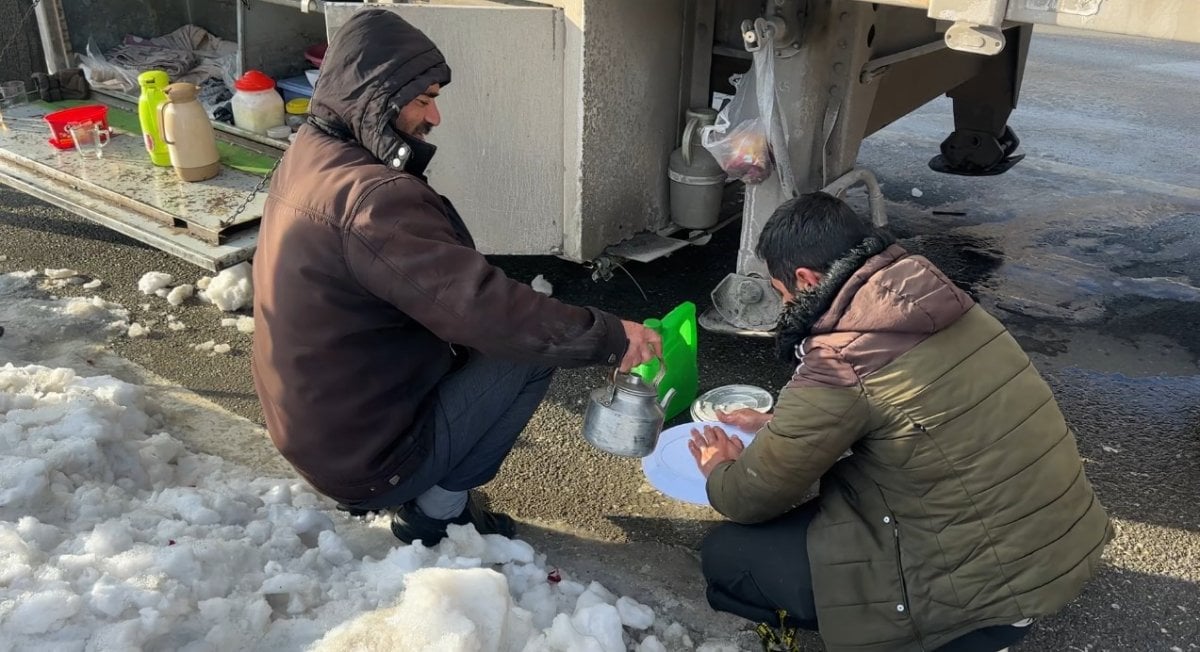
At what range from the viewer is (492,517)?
8.76ft

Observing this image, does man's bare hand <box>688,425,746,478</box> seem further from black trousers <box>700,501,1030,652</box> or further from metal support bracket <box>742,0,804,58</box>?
metal support bracket <box>742,0,804,58</box>

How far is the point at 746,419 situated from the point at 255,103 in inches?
133

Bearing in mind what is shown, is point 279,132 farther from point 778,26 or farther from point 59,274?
point 778,26

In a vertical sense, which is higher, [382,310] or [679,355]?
[382,310]

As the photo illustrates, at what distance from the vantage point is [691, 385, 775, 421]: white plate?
3.14 metres

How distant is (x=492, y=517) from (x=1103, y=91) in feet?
25.3

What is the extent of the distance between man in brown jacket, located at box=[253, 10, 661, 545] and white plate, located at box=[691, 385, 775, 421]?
85 cm

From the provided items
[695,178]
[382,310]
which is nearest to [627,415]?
[382,310]

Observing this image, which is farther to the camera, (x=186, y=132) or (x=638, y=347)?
(x=186, y=132)

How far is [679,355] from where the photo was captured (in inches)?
126

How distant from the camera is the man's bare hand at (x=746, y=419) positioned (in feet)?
8.94

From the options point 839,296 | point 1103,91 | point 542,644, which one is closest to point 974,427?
point 839,296

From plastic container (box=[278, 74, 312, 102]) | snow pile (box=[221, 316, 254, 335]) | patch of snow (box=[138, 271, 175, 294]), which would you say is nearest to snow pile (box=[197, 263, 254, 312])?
snow pile (box=[221, 316, 254, 335])

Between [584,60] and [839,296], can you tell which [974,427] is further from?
[584,60]
